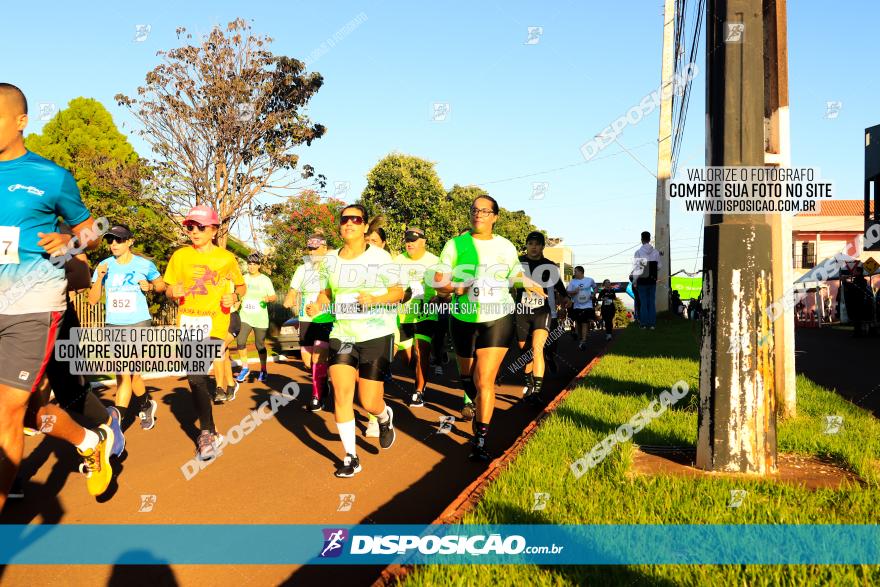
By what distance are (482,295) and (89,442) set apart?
127 inches

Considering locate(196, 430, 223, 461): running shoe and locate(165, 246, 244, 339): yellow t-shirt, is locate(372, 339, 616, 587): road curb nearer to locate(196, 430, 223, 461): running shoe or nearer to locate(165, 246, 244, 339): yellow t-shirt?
locate(196, 430, 223, 461): running shoe

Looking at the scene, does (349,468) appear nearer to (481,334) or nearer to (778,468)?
(481,334)

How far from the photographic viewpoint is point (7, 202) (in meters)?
3.69

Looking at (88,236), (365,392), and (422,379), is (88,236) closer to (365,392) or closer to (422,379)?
(365,392)

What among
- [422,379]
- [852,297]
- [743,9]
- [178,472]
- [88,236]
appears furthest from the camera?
[852,297]

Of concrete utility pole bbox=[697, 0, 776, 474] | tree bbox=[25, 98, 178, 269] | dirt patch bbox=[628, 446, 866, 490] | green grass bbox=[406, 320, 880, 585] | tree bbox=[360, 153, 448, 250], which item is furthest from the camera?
tree bbox=[360, 153, 448, 250]

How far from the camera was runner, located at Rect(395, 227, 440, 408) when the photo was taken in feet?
29.9

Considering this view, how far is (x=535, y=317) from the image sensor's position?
9.33m

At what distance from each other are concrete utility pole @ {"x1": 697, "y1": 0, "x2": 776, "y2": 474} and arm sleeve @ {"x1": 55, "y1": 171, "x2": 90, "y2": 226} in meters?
3.90

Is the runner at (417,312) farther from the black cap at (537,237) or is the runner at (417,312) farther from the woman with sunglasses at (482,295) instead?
the woman with sunglasses at (482,295)

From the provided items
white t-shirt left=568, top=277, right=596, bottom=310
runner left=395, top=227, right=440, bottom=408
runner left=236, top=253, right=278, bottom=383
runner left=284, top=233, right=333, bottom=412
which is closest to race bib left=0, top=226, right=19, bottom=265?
runner left=284, top=233, right=333, bottom=412

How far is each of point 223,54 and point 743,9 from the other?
1988cm

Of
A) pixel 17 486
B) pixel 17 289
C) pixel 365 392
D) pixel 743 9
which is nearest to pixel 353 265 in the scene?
pixel 365 392

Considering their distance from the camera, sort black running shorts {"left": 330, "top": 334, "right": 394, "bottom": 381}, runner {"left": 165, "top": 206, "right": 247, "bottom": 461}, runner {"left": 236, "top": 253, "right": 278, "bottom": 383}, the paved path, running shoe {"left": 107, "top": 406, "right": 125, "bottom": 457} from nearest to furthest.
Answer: the paved path, running shoe {"left": 107, "top": 406, "right": 125, "bottom": 457}, black running shorts {"left": 330, "top": 334, "right": 394, "bottom": 381}, runner {"left": 165, "top": 206, "right": 247, "bottom": 461}, runner {"left": 236, "top": 253, "right": 278, "bottom": 383}
